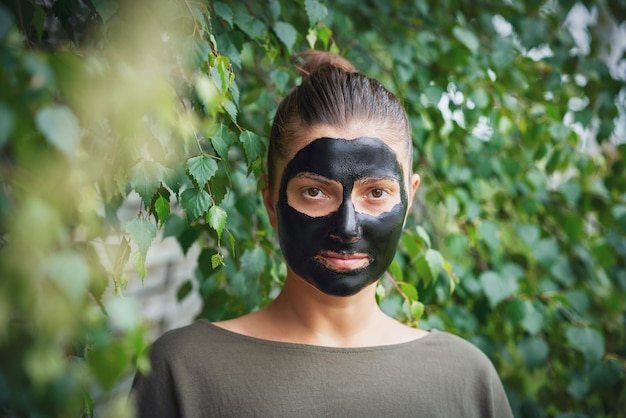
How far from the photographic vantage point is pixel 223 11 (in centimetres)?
146

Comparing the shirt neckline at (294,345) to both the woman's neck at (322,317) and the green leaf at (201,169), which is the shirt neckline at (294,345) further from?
the green leaf at (201,169)

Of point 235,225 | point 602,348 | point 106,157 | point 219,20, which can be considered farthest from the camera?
point 602,348

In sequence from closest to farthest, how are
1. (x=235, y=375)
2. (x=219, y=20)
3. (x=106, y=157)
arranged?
(x=106, y=157)
(x=235, y=375)
(x=219, y=20)

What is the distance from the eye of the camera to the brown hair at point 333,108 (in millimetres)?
1343

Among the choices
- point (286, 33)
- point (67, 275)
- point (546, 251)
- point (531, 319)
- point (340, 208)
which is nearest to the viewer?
point (67, 275)

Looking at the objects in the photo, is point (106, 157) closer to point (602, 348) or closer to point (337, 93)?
point (337, 93)

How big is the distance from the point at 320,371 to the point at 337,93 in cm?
62

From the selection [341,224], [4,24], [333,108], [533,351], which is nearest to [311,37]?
[333,108]

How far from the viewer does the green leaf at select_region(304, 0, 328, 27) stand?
4.92 feet

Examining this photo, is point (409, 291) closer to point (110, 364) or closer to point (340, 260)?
point (340, 260)

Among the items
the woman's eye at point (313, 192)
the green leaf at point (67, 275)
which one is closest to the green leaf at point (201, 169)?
the woman's eye at point (313, 192)

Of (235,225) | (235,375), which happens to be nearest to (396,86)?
(235,225)

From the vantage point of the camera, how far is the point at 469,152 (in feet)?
7.72

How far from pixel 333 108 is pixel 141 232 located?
19.9 inches
